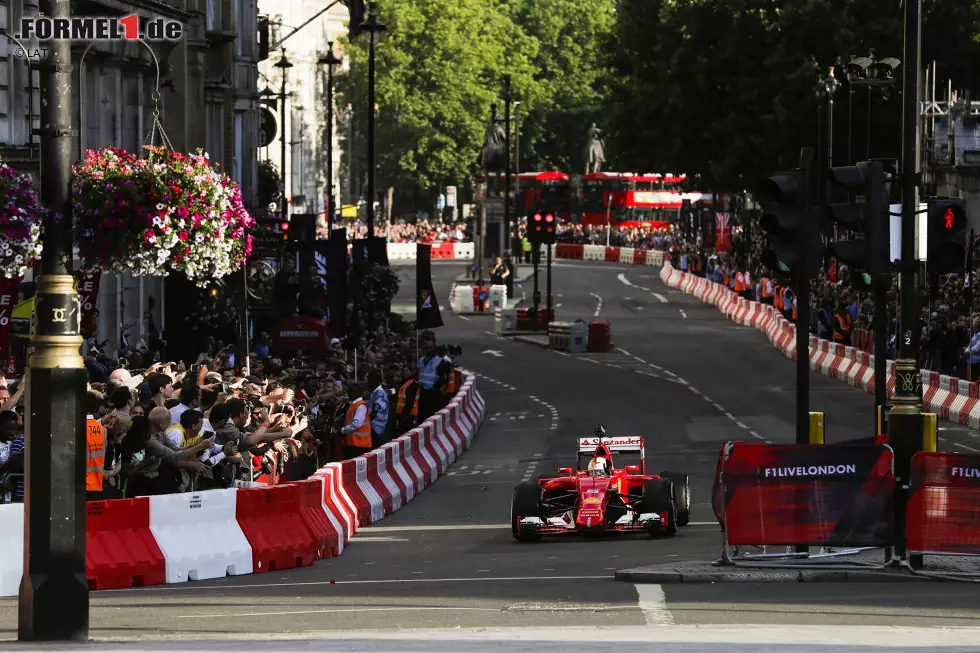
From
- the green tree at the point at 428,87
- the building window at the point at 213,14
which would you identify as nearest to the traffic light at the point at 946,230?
the building window at the point at 213,14

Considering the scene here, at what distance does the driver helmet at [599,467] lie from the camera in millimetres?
21359

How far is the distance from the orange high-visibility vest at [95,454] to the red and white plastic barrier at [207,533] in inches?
8.0

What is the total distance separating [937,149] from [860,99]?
35.8 ft

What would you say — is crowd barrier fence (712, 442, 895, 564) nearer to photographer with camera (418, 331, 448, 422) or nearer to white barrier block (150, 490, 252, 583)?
white barrier block (150, 490, 252, 583)

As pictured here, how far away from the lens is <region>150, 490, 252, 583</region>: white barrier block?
1728 cm

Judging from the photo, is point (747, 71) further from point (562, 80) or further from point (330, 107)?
point (562, 80)

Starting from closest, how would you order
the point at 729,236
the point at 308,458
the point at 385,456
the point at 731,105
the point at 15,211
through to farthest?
1. the point at 15,211
2. the point at 308,458
3. the point at 385,456
4. the point at 731,105
5. the point at 729,236

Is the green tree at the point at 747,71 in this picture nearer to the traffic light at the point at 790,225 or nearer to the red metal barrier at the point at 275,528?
the red metal barrier at the point at 275,528

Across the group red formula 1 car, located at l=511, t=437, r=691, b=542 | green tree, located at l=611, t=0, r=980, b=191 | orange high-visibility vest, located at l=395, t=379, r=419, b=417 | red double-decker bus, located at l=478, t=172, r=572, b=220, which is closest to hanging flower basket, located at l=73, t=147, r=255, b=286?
red formula 1 car, located at l=511, t=437, r=691, b=542

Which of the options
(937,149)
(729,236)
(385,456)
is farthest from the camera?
(729,236)

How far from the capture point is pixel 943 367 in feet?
123

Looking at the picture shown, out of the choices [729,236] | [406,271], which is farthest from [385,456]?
[406,271]

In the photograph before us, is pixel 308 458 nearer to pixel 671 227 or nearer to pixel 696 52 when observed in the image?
pixel 696 52

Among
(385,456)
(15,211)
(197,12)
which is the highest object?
(197,12)
